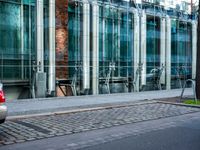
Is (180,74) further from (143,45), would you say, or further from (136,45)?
(136,45)

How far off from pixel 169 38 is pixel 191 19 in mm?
2947

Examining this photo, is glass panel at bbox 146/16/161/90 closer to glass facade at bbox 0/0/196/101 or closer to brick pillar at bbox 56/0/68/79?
glass facade at bbox 0/0/196/101

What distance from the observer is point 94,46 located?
19250mm

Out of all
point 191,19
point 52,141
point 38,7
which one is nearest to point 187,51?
point 191,19

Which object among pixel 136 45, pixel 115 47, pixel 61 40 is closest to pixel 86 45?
pixel 61 40

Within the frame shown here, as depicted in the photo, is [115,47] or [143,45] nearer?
[115,47]

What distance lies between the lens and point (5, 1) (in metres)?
16.3

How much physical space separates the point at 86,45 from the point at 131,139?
10830 mm

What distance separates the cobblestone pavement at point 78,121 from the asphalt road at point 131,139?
37 cm

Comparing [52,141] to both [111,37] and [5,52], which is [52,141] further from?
[111,37]

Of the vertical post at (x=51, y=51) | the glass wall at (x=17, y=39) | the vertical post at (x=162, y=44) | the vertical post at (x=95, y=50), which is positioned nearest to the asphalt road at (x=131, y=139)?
the vertical post at (x=51, y=51)

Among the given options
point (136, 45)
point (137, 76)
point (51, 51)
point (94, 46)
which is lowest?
point (137, 76)

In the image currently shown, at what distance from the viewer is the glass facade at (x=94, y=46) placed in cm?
1681

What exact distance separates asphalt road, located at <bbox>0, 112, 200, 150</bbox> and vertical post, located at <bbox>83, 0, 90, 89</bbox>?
836cm
